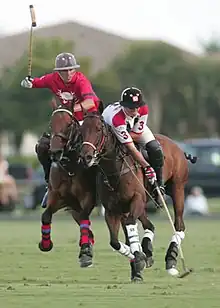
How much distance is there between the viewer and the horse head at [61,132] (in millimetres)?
15000

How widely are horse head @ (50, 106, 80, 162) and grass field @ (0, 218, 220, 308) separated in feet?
4.99

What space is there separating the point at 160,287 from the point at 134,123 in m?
2.97

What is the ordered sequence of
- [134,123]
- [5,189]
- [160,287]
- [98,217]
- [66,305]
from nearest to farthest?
[66,305] → [160,287] → [134,123] → [98,217] → [5,189]

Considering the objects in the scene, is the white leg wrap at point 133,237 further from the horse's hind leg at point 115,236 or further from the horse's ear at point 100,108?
the horse's ear at point 100,108

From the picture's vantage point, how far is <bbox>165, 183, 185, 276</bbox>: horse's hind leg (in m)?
15.5

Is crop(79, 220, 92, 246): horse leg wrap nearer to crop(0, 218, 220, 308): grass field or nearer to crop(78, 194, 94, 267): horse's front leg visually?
crop(78, 194, 94, 267): horse's front leg

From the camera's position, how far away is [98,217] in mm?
31750

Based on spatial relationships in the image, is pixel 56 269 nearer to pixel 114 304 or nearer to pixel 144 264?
pixel 144 264

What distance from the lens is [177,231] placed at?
53.4 feet

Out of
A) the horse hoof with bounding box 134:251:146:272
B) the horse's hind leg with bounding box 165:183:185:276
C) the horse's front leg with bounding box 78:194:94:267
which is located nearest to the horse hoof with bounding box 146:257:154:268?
the horse's hind leg with bounding box 165:183:185:276

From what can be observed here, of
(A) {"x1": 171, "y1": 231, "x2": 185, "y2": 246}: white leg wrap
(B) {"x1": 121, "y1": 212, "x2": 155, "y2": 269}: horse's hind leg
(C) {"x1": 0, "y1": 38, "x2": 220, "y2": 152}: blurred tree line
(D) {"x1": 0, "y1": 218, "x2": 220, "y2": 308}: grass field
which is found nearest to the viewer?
(D) {"x1": 0, "y1": 218, "x2": 220, "y2": 308}: grass field

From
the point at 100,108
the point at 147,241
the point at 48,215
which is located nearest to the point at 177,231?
the point at 147,241

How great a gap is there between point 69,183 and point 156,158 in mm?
1149

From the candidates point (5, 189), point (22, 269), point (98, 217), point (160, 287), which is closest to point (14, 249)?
point (22, 269)
